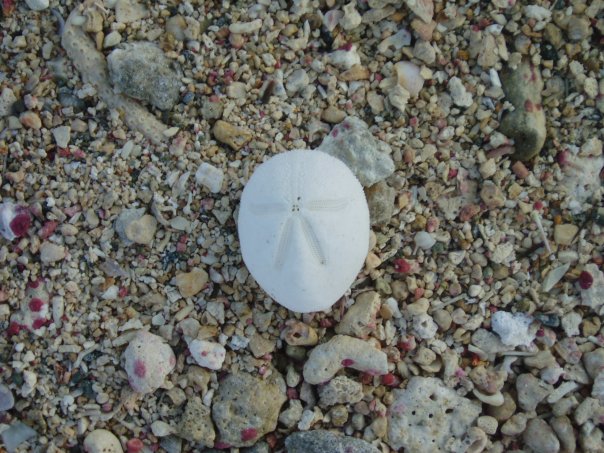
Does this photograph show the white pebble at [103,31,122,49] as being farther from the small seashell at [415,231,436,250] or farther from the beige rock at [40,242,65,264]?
the small seashell at [415,231,436,250]

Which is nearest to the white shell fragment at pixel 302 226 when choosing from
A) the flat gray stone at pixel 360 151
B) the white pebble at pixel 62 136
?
the flat gray stone at pixel 360 151

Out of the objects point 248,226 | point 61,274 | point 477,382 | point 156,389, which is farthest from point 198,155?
point 477,382

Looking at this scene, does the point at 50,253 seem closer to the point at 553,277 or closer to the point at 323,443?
the point at 323,443

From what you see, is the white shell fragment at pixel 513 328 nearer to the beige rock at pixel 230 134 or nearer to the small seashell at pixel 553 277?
the small seashell at pixel 553 277

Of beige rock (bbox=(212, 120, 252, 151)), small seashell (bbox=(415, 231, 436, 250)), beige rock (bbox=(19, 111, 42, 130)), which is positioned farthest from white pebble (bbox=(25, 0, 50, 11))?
small seashell (bbox=(415, 231, 436, 250))

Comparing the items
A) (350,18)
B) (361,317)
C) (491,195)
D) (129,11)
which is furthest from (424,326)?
(129,11)

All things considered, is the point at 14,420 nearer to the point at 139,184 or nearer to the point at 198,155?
the point at 139,184
